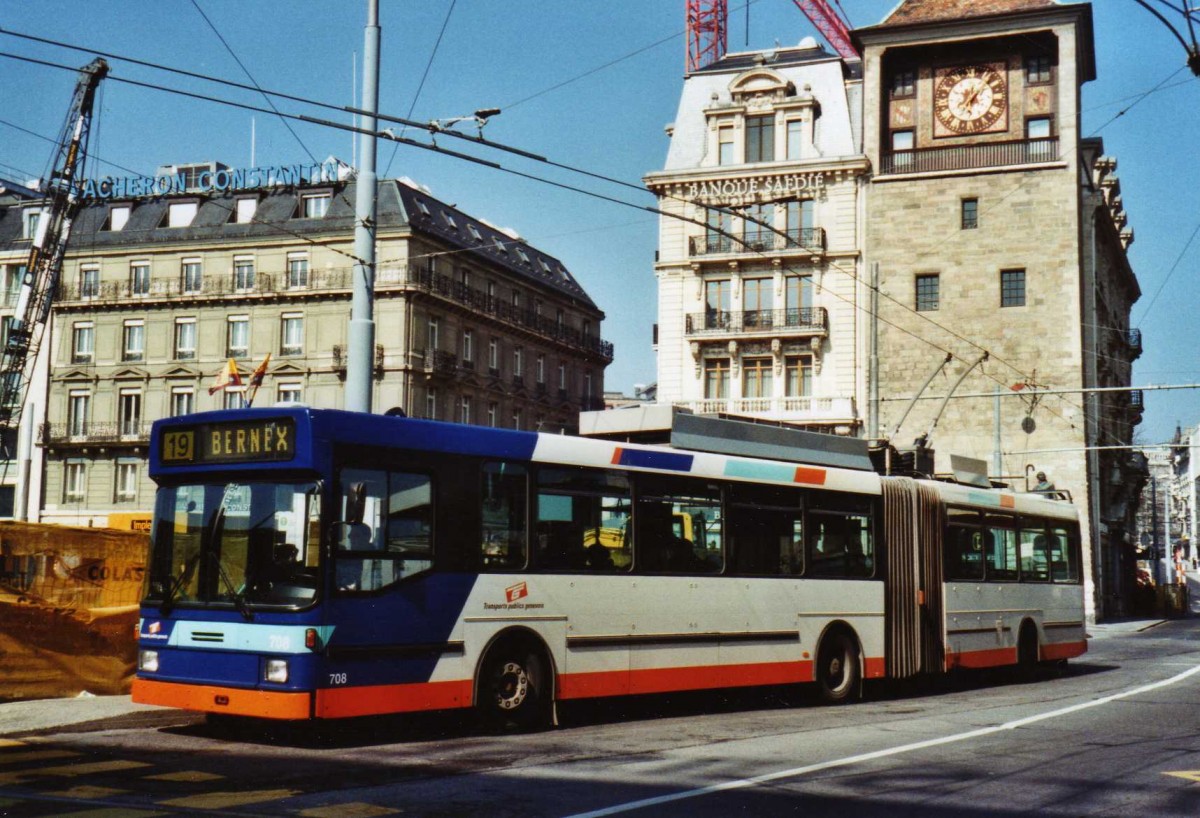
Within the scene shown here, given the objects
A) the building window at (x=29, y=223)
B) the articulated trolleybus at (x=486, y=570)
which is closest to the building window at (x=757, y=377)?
the articulated trolleybus at (x=486, y=570)

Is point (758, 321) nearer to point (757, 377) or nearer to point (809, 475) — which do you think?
point (757, 377)

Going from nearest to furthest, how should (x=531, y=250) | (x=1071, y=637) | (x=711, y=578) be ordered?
(x=711, y=578) → (x=1071, y=637) → (x=531, y=250)

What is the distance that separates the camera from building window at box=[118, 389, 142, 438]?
2442 inches

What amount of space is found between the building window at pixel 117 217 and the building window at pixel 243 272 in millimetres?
7118

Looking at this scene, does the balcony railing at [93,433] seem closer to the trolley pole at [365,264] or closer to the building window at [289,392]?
the building window at [289,392]

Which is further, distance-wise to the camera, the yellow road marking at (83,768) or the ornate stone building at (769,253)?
the ornate stone building at (769,253)

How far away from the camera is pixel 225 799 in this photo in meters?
8.13

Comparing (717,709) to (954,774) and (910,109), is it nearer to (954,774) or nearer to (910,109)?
(954,774)

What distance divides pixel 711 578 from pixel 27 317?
42.6m

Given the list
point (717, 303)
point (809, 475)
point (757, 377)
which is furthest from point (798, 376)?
point (809, 475)

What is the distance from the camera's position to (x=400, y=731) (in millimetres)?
12094

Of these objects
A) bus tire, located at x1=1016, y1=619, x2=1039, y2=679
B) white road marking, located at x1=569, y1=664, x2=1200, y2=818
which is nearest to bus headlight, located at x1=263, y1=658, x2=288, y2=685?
white road marking, located at x1=569, y1=664, x2=1200, y2=818

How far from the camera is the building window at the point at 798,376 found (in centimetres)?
4962

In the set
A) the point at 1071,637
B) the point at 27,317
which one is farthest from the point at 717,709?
the point at 27,317
